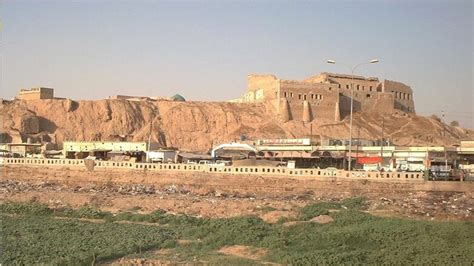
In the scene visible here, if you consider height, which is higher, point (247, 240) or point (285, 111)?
point (285, 111)

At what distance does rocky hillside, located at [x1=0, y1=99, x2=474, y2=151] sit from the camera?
68.9 metres

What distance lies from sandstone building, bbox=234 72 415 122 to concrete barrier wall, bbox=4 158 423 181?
1143 inches

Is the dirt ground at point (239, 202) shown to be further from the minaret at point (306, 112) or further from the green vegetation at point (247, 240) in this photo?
the minaret at point (306, 112)

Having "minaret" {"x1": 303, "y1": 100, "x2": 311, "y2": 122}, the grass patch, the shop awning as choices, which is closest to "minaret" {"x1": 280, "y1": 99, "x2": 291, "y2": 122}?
"minaret" {"x1": 303, "y1": 100, "x2": 311, "y2": 122}

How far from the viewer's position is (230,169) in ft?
133

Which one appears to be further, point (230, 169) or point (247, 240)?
point (230, 169)

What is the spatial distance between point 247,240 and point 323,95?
51.7 metres

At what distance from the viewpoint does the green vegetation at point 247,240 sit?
59.0ft

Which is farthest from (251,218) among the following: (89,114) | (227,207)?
(89,114)

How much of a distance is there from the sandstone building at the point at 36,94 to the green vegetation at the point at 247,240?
2047 inches

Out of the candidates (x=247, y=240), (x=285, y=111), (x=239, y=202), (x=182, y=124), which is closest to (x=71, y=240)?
(x=247, y=240)

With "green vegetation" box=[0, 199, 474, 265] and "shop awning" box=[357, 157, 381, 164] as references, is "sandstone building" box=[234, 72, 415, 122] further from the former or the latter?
"green vegetation" box=[0, 199, 474, 265]

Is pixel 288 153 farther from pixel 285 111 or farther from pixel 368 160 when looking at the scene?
pixel 285 111

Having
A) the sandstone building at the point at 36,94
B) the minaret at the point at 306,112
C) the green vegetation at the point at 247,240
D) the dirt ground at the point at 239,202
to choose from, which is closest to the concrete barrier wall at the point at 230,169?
the dirt ground at the point at 239,202
